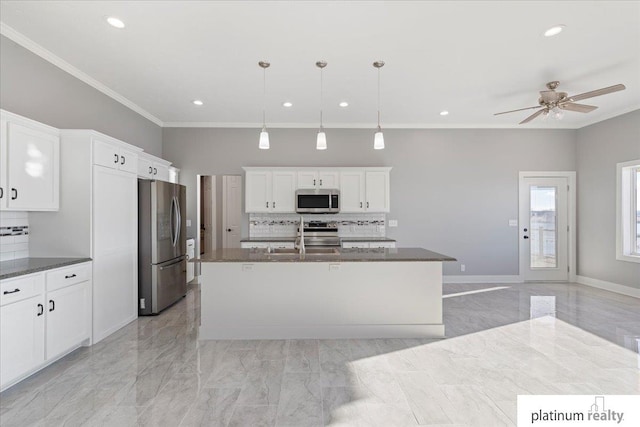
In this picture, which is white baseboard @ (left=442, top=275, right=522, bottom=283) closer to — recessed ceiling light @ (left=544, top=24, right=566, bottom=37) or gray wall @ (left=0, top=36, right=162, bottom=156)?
recessed ceiling light @ (left=544, top=24, right=566, bottom=37)

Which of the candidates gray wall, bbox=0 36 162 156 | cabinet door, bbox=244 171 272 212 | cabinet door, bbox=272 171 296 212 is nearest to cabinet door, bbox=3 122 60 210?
gray wall, bbox=0 36 162 156

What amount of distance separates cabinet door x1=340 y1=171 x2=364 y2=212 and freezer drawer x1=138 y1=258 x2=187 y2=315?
2.91 m

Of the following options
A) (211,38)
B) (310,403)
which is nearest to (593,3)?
(211,38)

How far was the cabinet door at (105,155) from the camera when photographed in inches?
134

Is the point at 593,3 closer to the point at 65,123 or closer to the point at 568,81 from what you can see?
the point at 568,81

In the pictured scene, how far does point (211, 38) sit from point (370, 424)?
347cm

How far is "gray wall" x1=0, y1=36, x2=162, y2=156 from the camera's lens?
3031mm

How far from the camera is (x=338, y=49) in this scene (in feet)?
11.0

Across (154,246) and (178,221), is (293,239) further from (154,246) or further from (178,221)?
(154,246)

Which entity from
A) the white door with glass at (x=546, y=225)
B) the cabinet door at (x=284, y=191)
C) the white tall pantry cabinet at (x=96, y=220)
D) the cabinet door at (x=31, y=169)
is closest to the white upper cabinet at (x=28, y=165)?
the cabinet door at (x=31, y=169)

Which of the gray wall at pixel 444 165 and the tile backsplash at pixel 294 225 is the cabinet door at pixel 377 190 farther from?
the gray wall at pixel 444 165

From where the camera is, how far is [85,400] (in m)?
2.35

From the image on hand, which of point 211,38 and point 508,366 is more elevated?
point 211,38

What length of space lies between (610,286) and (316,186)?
17.5 feet
